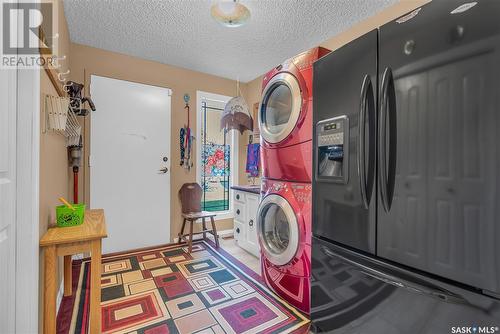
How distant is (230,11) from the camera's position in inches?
72.8

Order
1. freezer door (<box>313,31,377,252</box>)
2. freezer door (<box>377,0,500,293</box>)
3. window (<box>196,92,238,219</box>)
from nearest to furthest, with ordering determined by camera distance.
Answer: freezer door (<box>377,0,500,293</box>) → freezer door (<box>313,31,377,252</box>) → window (<box>196,92,238,219</box>)

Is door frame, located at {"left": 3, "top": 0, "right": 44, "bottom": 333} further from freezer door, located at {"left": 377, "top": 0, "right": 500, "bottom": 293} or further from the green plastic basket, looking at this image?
freezer door, located at {"left": 377, "top": 0, "right": 500, "bottom": 293}

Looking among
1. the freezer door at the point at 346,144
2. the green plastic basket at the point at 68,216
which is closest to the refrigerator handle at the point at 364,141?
the freezer door at the point at 346,144

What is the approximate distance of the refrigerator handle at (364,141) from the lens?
1067 mm

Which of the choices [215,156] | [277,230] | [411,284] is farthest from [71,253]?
[215,156]

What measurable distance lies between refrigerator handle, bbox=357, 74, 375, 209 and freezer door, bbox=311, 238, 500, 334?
1.05ft

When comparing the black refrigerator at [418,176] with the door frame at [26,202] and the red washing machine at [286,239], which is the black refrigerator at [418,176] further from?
the door frame at [26,202]

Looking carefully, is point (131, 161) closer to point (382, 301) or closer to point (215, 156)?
point (215, 156)

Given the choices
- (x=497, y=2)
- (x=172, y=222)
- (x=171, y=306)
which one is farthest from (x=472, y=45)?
(x=172, y=222)

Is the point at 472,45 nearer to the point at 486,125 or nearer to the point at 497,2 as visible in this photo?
the point at 497,2

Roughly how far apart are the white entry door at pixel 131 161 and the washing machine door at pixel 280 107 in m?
1.67

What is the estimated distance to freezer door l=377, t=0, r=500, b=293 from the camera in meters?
0.74

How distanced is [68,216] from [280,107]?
1748mm

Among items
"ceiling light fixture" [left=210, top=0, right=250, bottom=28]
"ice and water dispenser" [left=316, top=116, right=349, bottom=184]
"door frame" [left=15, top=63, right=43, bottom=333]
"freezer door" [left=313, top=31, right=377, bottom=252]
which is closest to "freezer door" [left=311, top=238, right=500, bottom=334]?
"freezer door" [left=313, top=31, right=377, bottom=252]
